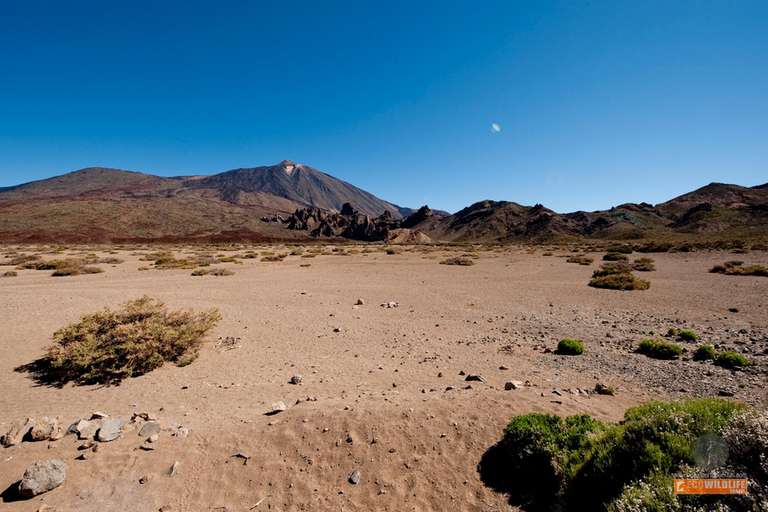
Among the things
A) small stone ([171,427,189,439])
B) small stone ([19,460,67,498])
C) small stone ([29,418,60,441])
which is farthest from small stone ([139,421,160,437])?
small stone ([29,418,60,441])

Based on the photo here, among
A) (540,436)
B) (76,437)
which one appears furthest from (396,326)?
(76,437)

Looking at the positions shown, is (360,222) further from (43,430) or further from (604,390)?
(43,430)

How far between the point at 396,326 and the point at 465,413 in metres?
5.96

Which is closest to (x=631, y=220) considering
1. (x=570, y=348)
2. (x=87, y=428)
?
(x=570, y=348)

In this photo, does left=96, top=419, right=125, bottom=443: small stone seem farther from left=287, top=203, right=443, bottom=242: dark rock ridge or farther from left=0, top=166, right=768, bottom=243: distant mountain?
left=287, top=203, right=443, bottom=242: dark rock ridge

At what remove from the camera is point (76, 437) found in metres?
4.62

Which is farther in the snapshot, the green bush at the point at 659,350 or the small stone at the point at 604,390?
the green bush at the point at 659,350

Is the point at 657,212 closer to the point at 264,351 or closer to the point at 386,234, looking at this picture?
the point at 386,234

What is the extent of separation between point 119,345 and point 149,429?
3464 mm

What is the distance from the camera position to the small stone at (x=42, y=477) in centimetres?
358

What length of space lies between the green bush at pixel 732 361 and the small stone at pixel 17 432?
13694 mm

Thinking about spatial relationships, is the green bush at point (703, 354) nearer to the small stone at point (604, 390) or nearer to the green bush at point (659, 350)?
the green bush at point (659, 350)

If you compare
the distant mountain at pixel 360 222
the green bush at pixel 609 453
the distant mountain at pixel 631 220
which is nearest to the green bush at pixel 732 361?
the green bush at pixel 609 453

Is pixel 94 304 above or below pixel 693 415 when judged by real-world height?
below
